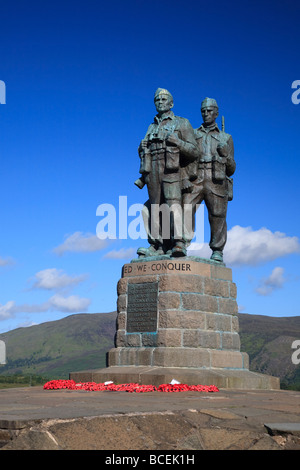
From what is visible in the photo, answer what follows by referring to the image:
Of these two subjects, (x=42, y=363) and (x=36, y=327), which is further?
(x=36, y=327)

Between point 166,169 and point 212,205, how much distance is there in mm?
1432

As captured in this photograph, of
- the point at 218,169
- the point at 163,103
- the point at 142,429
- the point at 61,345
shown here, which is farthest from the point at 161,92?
the point at 61,345

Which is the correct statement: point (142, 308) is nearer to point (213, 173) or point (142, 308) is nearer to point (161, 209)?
point (161, 209)

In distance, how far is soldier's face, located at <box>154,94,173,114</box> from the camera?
513 inches

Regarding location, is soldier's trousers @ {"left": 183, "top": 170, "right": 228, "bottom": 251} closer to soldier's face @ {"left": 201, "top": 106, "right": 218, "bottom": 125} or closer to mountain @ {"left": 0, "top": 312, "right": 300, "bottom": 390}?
soldier's face @ {"left": 201, "top": 106, "right": 218, "bottom": 125}

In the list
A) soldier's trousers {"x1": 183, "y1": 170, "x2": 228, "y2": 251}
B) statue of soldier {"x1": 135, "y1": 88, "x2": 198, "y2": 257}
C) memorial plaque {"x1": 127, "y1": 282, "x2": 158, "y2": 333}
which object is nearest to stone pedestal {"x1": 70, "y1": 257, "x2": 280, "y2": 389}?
memorial plaque {"x1": 127, "y1": 282, "x2": 158, "y2": 333}

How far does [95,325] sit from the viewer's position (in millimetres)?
146125

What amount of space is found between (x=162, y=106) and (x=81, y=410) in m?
8.51

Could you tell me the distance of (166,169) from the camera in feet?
42.1

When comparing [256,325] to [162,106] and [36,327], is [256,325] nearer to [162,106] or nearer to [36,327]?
[36,327]

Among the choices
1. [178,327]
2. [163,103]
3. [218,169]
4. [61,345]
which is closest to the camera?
[178,327]

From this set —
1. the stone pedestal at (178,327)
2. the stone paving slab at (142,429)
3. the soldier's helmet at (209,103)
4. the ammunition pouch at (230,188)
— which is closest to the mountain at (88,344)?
the ammunition pouch at (230,188)

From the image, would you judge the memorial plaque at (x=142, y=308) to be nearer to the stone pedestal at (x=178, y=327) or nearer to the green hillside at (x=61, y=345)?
the stone pedestal at (x=178, y=327)
